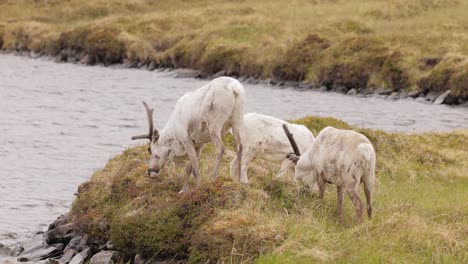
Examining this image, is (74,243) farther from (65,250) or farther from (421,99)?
(421,99)

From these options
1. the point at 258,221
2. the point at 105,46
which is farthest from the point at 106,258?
the point at 105,46

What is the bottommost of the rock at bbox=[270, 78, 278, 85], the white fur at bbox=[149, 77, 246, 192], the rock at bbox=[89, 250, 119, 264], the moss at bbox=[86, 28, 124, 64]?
the rock at bbox=[270, 78, 278, 85]

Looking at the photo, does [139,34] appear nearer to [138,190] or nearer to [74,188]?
[74,188]

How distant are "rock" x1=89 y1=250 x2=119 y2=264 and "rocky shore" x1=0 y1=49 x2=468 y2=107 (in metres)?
29.3

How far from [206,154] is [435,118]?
62.3 ft

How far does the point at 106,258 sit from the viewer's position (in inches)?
570

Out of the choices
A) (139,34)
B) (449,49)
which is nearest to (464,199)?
(449,49)

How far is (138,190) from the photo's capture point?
1589cm

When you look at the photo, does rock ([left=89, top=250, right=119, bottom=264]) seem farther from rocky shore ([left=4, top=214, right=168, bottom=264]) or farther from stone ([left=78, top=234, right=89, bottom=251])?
stone ([left=78, top=234, right=89, bottom=251])

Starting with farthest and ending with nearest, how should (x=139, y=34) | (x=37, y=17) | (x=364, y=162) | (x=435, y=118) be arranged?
(x=37, y=17), (x=139, y=34), (x=435, y=118), (x=364, y=162)

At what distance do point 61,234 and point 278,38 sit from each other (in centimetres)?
3983

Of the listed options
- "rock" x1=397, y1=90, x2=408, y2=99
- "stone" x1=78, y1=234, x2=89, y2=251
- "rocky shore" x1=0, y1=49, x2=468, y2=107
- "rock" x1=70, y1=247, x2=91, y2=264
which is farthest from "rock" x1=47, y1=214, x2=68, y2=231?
"rock" x1=397, y1=90, x2=408, y2=99

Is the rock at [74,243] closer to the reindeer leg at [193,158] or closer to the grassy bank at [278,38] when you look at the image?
the reindeer leg at [193,158]

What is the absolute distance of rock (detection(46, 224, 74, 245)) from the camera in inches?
653
